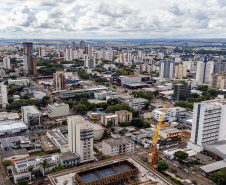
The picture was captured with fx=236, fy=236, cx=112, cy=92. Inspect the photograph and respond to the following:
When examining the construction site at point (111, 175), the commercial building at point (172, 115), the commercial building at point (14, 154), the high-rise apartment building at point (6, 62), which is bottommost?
the commercial building at point (14, 154)

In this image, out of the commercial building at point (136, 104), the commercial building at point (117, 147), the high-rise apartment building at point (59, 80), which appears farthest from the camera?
the high-rise apartment building at point (59, 80)

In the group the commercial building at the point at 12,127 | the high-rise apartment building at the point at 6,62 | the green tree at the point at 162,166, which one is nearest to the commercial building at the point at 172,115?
the green tree at the point at 162,166

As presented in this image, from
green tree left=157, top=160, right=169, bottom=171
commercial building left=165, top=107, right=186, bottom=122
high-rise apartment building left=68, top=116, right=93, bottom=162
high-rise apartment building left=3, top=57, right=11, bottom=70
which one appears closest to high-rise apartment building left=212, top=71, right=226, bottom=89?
commercial building left=165, top=107, right=186, bottom=122

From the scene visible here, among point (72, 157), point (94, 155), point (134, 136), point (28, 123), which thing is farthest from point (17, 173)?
point (134, 136)

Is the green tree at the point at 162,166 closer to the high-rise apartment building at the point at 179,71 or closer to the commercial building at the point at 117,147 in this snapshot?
the commercial building at the point at 117,147

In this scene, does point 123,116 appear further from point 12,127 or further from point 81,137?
point 12,127

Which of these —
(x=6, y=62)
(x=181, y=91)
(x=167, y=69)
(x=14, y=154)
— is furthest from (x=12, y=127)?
(x=6, y=62)
